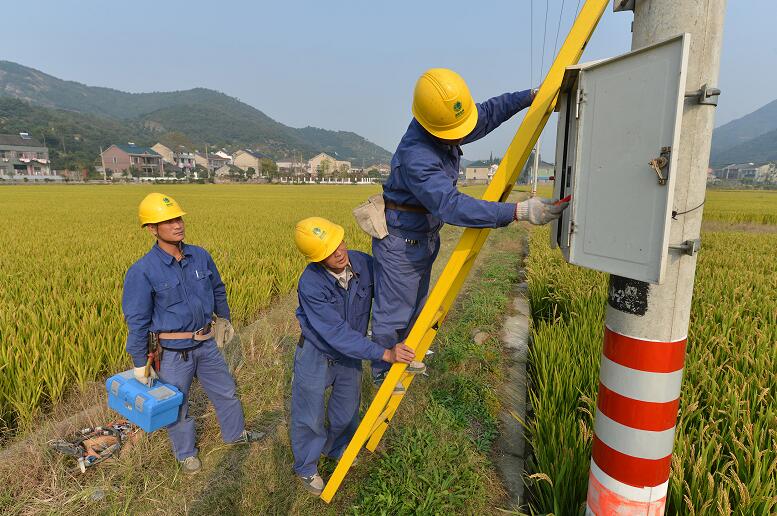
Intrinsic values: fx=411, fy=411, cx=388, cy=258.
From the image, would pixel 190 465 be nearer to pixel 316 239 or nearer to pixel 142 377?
pixel 142 377

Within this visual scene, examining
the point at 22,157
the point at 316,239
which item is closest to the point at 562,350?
the point at 316,239

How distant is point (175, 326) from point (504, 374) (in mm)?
2697

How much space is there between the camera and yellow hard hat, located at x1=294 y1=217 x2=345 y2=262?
2.25m

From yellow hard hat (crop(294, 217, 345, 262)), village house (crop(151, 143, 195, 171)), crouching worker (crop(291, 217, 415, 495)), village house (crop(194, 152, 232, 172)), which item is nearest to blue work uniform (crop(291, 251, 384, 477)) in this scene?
crouching worker (crop(291, 217, 415, 495))

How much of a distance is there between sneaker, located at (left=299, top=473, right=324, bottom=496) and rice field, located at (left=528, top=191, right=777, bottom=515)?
1.24m

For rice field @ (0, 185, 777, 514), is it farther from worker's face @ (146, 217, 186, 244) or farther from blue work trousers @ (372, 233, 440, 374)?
worker's face @ (146, 217, 186, 244)

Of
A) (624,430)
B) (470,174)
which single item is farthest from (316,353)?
(470,174)

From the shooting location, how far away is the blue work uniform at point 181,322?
2564mm

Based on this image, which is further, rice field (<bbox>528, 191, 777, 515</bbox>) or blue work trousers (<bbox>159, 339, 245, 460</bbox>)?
blue work trousers (<bbox>159, 339, 245, 460</bbox>)

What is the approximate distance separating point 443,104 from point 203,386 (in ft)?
8.10

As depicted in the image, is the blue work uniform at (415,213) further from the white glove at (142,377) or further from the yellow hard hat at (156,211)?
the white glove at (142,377)

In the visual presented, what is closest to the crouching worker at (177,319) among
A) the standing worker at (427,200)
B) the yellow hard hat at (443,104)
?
the standing worker at (427,200)

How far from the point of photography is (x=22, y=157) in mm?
76000

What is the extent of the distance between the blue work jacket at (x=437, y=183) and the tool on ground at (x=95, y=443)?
234cm
